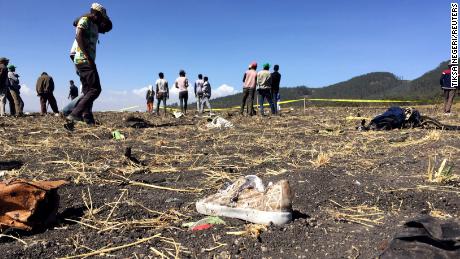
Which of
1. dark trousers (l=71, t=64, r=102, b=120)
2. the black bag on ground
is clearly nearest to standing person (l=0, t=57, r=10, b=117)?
dark trousers (l=71, t=64, r=102, b=120)

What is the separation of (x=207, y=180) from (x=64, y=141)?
3038mm

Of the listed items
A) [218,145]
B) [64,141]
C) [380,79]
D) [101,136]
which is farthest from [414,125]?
[380,79]

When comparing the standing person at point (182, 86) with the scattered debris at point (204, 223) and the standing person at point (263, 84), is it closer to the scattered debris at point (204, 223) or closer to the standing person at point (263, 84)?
the standing person at point (263, 84)

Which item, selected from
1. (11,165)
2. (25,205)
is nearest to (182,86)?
(11,165)

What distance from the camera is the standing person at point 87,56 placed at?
21.4ft

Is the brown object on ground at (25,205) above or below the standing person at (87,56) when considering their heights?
below

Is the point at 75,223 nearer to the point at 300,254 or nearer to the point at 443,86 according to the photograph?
the point at 300,254

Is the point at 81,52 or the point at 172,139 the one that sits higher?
the point at 81,52

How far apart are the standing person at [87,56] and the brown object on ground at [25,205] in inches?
175

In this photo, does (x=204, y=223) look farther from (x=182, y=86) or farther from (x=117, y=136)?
(x=182, y=86)

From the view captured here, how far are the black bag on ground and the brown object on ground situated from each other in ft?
6.14

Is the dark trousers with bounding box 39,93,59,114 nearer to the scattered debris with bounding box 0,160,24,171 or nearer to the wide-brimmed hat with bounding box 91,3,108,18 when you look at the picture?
the wide-brimmed hat with bounding box 91,3,108,18

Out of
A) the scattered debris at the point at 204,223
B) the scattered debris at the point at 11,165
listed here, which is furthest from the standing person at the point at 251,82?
the scattered debris at the point at 204,223

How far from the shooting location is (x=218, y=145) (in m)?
5.46
